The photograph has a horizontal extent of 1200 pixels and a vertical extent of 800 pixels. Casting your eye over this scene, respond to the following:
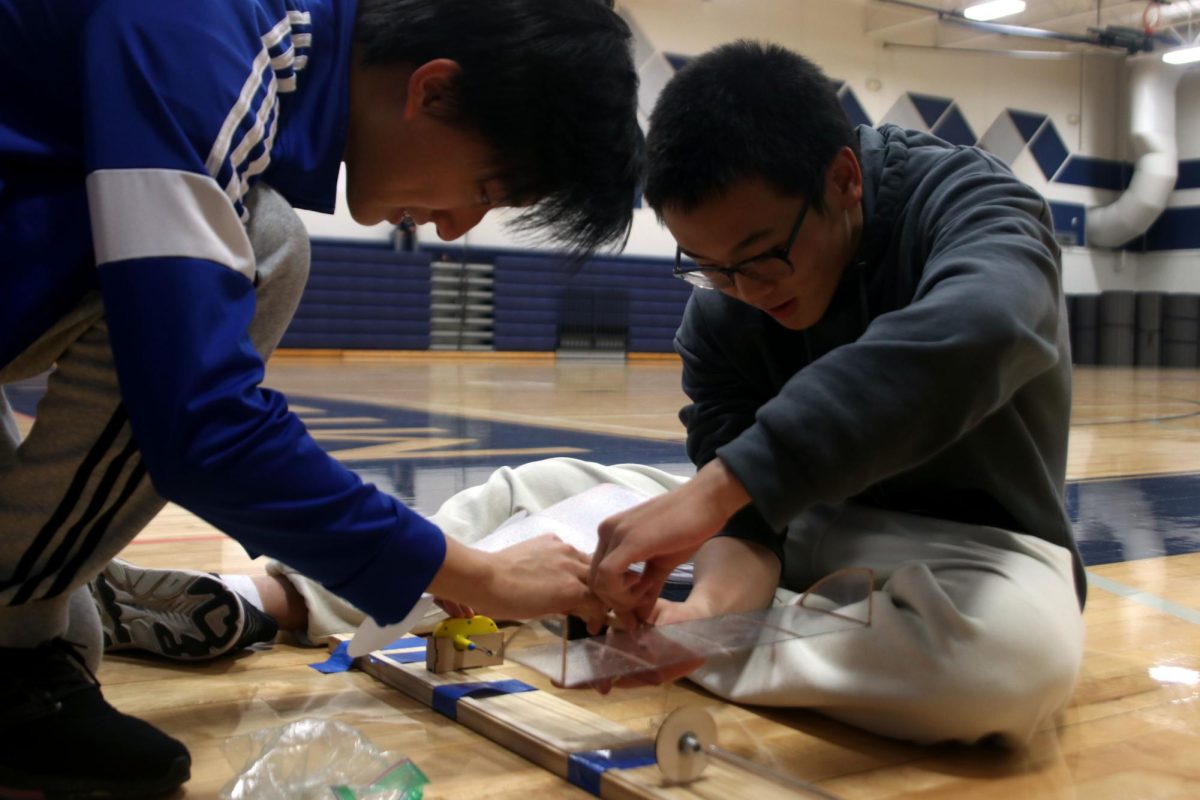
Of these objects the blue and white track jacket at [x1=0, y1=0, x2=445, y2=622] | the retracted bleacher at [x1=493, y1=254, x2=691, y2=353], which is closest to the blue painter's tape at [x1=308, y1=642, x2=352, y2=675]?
the blue and white track jacket at [x1=0, y1=0, x2=445, y2=622]

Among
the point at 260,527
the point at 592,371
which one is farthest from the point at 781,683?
the point at 592,371

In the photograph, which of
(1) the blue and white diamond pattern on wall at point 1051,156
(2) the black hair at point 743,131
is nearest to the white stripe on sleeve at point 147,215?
(2) the black hair at point 743,131

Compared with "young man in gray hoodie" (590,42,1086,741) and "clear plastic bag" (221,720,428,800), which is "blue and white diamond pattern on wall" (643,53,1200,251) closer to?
"young man in gray hoodie" (590,42,1086,741)

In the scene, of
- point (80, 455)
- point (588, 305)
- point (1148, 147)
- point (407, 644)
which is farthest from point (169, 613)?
point (1148, 147)

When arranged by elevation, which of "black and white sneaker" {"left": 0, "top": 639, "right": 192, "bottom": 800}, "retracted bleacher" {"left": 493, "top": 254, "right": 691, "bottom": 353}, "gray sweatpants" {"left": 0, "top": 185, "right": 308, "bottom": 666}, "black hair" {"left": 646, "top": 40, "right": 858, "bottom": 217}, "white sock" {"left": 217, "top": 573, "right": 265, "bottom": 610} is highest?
"black hair" {"left": 646, "top": 40, "right": 858, "bottom": 217}

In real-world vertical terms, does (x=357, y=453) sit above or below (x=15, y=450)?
below

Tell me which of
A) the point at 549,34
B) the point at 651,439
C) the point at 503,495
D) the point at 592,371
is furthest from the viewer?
the point at 592,371

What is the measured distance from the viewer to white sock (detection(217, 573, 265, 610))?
1.33 m

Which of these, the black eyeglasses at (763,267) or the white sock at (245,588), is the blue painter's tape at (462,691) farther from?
the black eyeglasses at (763,267)

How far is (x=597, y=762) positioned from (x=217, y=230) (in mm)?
502

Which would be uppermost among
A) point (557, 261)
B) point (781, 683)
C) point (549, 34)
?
point (549, 34)

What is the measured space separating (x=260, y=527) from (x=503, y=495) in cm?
81

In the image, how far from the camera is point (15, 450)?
2.94 feet

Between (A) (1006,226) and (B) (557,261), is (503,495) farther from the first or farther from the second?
(A) (1006,226)
